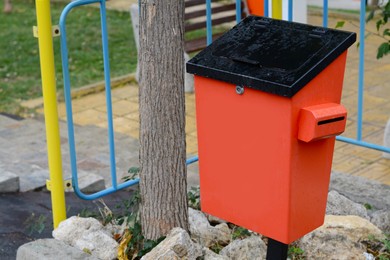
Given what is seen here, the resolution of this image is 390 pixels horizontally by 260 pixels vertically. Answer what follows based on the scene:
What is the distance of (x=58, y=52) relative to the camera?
926 centimetres

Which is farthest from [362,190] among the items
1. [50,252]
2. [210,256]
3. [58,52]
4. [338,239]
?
[58,52]

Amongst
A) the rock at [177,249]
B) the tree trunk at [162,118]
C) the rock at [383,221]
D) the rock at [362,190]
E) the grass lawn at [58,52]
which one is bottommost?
the grass lawn at [58,52]

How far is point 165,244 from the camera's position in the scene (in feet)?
11.8

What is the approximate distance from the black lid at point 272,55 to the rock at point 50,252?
97 centimetres

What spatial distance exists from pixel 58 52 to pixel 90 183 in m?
4.12

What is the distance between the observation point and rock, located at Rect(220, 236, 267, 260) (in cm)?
374

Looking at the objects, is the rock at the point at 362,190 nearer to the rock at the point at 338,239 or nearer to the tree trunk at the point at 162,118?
the rock at the point at 338,239

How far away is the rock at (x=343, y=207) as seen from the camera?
4281 millimetres

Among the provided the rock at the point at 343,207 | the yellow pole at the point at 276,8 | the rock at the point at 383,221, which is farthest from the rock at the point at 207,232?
the yellow pole at the point at 276,8

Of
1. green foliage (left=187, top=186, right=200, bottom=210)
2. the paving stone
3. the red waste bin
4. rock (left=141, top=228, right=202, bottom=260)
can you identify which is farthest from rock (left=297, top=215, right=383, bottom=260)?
the paving stone

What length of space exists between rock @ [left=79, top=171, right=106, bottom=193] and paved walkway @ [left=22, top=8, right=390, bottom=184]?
1059 millimetres

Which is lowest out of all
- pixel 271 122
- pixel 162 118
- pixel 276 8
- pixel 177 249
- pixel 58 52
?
pixel 58 52

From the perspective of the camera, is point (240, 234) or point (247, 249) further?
point (240, 234)

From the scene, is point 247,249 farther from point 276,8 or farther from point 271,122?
point 276,8
